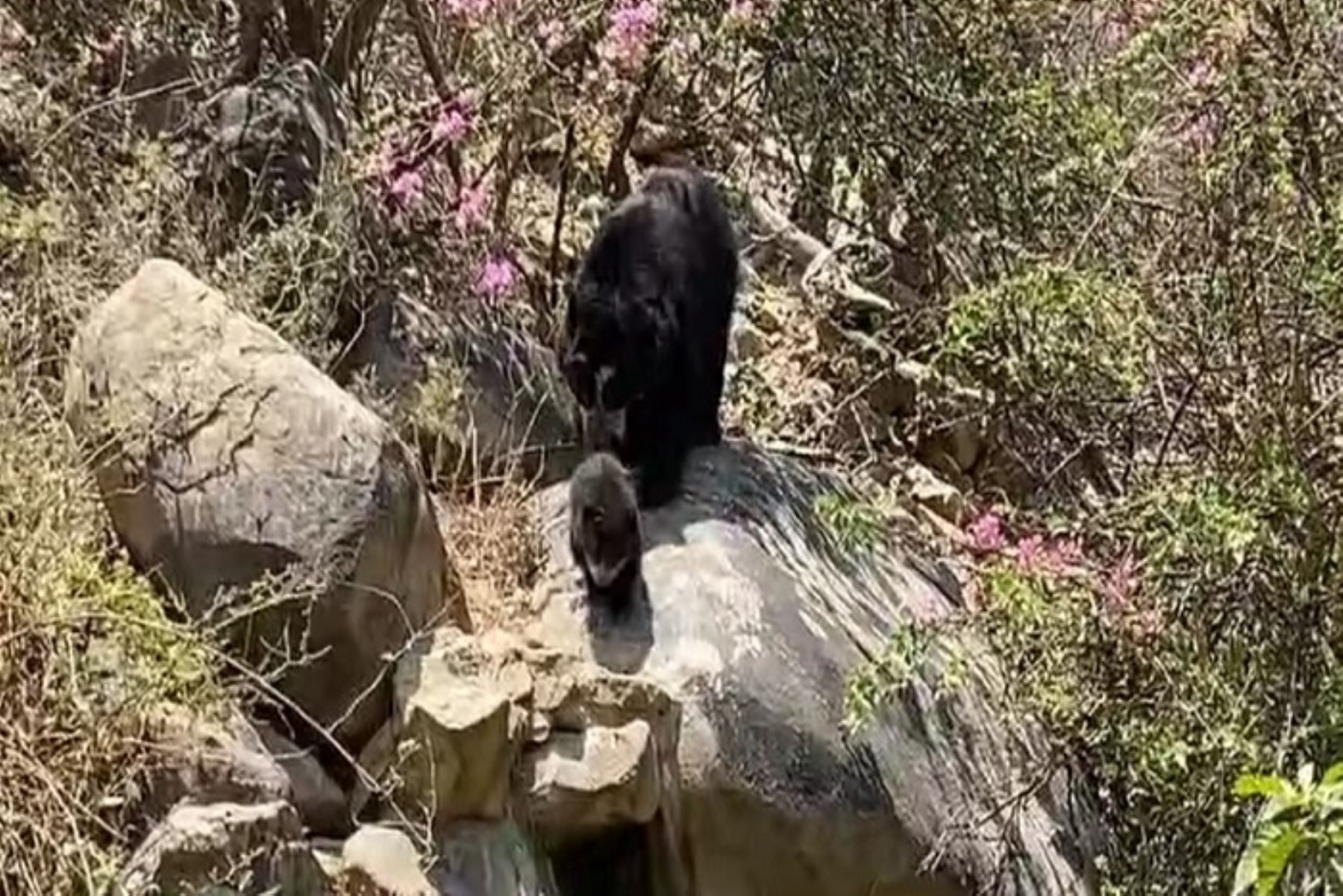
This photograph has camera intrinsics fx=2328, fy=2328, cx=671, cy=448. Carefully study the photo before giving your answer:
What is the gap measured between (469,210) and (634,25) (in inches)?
25.5

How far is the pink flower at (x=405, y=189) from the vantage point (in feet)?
19.3

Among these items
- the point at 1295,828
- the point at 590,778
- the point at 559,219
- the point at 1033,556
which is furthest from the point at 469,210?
the point at 1295,828

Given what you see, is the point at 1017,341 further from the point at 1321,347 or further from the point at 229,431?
the point at 229,431

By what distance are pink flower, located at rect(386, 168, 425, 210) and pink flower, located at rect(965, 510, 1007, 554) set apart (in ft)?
5.44

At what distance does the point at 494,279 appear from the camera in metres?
5.99

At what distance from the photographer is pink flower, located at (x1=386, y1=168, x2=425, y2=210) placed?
588cm

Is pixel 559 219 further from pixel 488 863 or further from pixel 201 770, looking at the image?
pixel 201 770

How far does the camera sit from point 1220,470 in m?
4.93

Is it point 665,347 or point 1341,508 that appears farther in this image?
point 665,347

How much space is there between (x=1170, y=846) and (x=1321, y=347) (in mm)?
1156

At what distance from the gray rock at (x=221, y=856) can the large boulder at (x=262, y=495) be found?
44 centimetres

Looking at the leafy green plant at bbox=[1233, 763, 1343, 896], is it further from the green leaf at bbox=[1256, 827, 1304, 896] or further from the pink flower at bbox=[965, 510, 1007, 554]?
the pink flower at bbox=[965, 510, 1007, 554]

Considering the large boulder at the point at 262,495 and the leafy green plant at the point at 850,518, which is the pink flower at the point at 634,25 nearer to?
the leafy green plant at the point at 850,518

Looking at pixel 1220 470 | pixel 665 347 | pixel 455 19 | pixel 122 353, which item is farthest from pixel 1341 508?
pixel 455 19
